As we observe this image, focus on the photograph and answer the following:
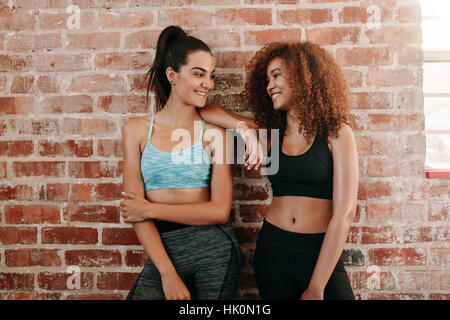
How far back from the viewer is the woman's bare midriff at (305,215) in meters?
1.36

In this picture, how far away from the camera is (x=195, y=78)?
1.48 metres

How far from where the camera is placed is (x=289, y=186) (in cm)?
142

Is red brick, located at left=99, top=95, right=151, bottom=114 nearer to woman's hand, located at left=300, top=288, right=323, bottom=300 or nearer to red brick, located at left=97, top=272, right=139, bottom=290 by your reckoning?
red brick, located at left=97, top=272, right=139, bottom=290

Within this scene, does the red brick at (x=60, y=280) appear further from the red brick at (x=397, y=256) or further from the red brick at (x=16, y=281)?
the red brick at (x=397, y=256)

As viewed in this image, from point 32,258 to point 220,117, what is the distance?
1.30 metres

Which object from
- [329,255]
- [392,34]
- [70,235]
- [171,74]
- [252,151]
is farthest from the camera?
[70,235]

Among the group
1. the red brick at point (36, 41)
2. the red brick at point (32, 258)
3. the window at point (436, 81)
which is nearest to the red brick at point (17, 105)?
the red brick at point (36, 41)

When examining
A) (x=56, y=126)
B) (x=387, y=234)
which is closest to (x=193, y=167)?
(x=56, y=126)

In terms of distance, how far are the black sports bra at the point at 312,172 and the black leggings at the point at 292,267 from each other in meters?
0.18

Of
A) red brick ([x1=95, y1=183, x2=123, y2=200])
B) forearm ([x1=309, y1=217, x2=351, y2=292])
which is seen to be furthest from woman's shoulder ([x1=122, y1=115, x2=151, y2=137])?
forearm ([x1=309, y1=217, x2=351, y2=292])

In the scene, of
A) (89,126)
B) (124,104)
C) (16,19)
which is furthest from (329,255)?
(16,19)

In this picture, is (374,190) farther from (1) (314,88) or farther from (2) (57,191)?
(2) (57,191)
